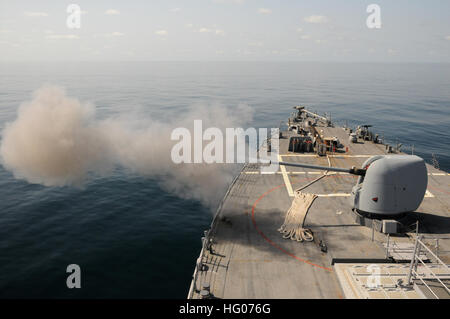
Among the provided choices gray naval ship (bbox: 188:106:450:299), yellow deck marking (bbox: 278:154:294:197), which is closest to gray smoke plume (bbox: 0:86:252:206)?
yellow deck marking (bbox: 278:154:294:197)

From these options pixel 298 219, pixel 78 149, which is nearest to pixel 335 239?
pixel 298 219

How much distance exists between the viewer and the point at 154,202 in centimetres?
3412

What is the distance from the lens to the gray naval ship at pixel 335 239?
15625 millimetres

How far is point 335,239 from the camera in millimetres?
20453

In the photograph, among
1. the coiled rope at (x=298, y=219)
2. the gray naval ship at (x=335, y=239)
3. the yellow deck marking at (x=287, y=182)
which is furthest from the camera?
the yellow deck marking at (x=287, y=182)

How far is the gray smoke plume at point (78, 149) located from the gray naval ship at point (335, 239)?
10.7 meters

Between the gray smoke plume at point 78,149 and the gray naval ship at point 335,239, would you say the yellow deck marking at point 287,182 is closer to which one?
the gray naval ship at point 335,239

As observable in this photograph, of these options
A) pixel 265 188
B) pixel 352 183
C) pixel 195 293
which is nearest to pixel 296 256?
pixel 195 293

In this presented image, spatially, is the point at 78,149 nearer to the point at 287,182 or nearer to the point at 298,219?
the point at 298,219

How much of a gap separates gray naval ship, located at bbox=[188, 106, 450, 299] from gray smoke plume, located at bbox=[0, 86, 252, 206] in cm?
1070

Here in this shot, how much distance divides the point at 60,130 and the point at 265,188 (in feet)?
58.1

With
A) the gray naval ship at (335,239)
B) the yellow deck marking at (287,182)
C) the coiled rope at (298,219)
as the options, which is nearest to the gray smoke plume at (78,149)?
the yellow deck marking at (287,182)

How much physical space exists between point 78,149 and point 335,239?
21.0 metres
